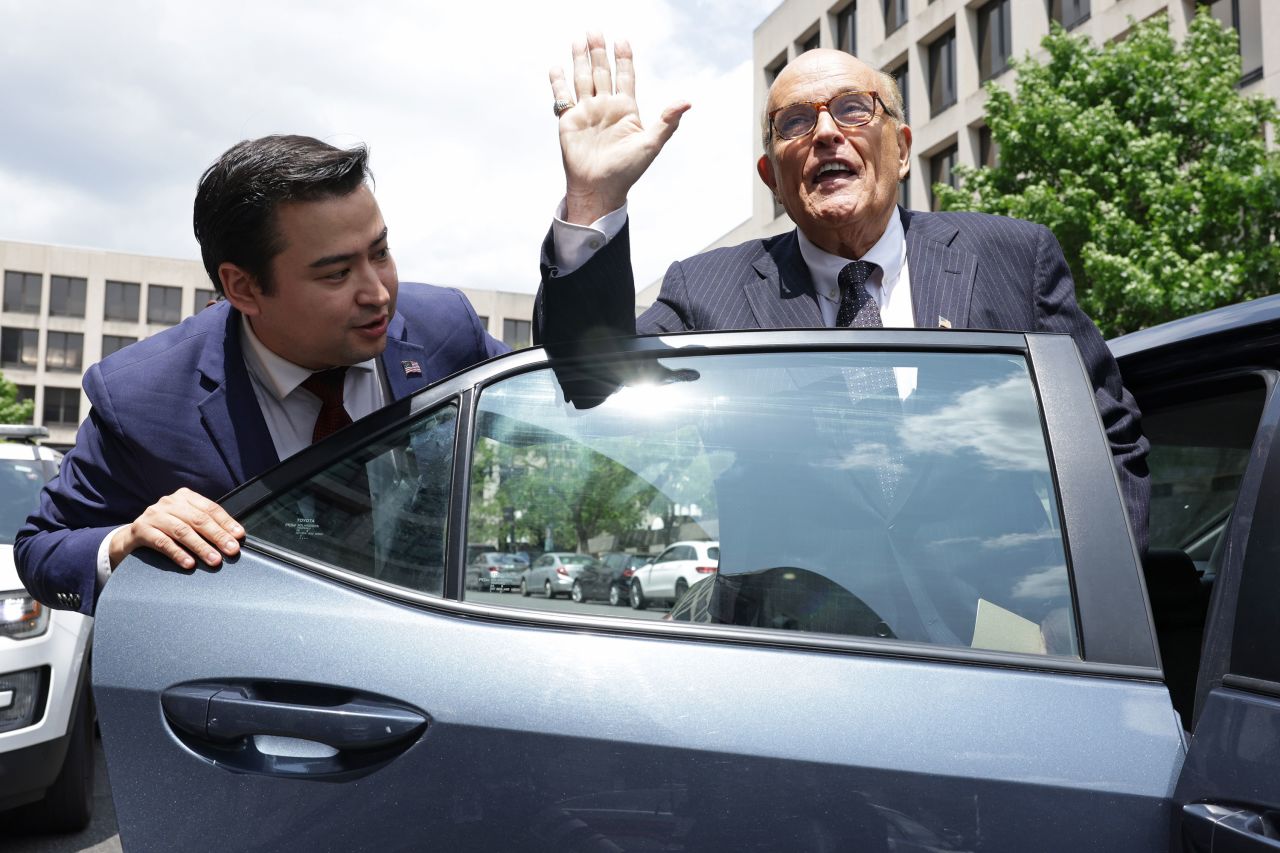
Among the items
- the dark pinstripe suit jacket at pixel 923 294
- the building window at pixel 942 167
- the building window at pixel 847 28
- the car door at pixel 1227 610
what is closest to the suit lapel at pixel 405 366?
the dark pinstripe suit jacket at pixel 923 294

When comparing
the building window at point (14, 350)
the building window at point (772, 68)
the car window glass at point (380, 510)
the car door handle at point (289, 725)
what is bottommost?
the car door handle at point (289, 725)

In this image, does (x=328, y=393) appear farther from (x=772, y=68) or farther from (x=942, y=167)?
(x=772, y=68)

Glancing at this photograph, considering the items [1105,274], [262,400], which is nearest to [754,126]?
[1105,274]

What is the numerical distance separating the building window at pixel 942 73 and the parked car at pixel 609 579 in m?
26.0

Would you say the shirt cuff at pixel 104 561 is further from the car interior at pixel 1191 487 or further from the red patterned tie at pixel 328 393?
the car interior at pixel 1191 487

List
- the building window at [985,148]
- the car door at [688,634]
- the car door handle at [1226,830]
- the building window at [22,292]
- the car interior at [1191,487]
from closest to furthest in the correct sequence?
the car door handle at [1226,830]
the car door at [688,634]
the car interior at [1191,487]
the building window at [985,148]
the building window at [22,292]

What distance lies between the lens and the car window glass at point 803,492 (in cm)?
133

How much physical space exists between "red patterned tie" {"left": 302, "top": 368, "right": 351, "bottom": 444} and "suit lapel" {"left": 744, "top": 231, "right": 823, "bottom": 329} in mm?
817

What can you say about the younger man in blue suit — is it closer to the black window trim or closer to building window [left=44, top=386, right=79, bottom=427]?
the black window trim

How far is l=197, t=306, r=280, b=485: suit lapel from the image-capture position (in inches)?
75.7

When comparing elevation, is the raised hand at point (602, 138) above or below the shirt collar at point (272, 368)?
above

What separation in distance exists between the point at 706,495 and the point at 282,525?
597 mm

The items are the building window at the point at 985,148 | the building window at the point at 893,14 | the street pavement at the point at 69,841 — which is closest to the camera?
the street pavement at the point at 69,841

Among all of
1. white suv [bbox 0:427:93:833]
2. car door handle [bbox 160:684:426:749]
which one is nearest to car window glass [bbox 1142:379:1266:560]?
car door handle [bbox 160:684:426:749]
